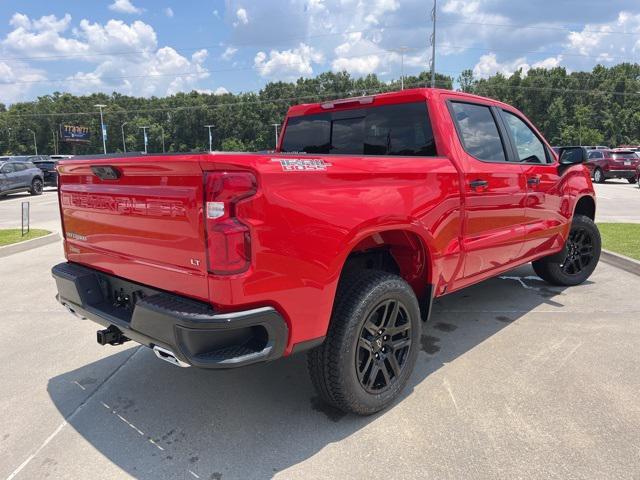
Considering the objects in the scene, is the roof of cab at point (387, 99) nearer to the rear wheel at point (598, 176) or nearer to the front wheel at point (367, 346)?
the front wheel at point (367, 346)

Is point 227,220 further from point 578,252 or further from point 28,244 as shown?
point 28,244

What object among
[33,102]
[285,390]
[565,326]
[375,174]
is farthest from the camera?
[33,102]

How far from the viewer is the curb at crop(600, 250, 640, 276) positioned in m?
6.32

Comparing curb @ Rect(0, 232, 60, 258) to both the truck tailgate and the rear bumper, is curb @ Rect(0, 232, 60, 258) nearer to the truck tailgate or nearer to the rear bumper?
the truck tailgate

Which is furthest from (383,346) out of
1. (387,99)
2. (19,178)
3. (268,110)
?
(268,110)

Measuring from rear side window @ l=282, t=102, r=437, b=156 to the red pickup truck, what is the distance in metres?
0.01

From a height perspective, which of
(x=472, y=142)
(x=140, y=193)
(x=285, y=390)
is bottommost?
(x=285, y=390)

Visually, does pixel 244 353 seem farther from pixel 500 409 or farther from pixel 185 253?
pixel 500 409

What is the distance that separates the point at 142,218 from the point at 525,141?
145 inches

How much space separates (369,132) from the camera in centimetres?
388

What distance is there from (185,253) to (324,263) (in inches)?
27.7

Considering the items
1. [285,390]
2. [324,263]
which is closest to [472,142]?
[324,263]

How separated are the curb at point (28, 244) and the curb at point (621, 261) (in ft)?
31.9

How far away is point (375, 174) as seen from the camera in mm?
2699
